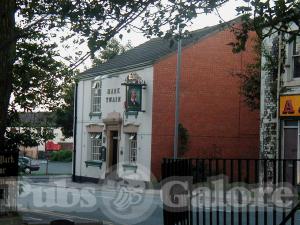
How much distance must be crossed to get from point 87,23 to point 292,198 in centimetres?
391

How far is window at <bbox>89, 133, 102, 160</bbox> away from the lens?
33641mm

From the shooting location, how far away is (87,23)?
8547 millimetres

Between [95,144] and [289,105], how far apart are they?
1578cm

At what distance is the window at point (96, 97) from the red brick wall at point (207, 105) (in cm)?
632

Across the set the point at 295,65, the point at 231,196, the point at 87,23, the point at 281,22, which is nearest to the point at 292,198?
the point at 231,196

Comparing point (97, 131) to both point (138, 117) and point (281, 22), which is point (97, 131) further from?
point (281, 22)

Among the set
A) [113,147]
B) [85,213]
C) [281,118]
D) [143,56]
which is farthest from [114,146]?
[85,213]

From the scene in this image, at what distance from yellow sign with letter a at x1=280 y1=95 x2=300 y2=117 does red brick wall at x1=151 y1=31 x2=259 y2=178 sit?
7994 millimetres

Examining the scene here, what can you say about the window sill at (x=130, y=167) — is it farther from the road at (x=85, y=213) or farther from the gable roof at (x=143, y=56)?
the road at (x=85, y=213)

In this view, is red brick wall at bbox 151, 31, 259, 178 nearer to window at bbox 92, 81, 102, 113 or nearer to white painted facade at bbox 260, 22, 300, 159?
window at bbox 92, 81, 102, 113

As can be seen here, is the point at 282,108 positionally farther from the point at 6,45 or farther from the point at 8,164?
the point at 6,45

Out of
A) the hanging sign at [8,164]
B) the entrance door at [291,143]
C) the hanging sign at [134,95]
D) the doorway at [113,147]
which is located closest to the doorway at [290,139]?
the entrance door at [291,143]

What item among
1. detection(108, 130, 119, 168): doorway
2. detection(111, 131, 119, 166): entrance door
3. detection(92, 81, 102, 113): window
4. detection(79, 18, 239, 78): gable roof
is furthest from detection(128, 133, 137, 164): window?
detection(92, 81, 102, 113): window

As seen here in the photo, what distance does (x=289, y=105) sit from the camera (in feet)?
68.8
